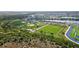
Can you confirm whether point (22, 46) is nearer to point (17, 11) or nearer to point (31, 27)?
point (31, 27)

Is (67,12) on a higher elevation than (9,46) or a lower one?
higher

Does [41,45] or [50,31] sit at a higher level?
[50,31]

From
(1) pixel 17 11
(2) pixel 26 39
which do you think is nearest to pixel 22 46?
(2) pixel 26 39

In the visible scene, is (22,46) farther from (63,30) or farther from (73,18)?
(73,18)
